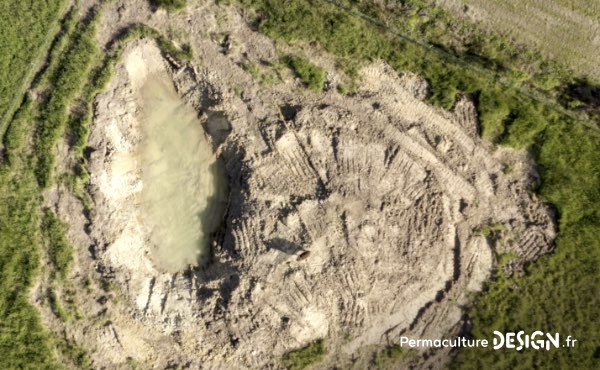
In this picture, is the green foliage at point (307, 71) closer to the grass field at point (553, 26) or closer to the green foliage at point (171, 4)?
the green foliage at point (171, 4)

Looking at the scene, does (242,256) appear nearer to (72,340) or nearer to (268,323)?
(268,323)

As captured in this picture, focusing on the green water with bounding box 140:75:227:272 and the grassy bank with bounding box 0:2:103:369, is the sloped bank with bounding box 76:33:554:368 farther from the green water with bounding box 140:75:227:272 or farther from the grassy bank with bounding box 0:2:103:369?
the grassy bank with bounding box 0:2:103:369

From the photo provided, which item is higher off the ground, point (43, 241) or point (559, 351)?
point (43, 241)

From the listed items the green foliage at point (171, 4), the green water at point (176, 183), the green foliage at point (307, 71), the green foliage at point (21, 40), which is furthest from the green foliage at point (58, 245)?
the green foliage at point (307, 71)

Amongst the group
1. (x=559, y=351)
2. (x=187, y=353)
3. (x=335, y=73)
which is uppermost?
(x=335, y=73)

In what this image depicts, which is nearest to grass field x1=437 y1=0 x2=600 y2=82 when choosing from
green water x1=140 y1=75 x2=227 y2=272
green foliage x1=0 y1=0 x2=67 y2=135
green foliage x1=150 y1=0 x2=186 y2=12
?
green foliage x1=150 y1=0 x2=186 y2=12

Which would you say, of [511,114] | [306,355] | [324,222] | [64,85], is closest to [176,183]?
[64,85]

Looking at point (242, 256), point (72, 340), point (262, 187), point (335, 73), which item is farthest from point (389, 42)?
point (72, 340)
